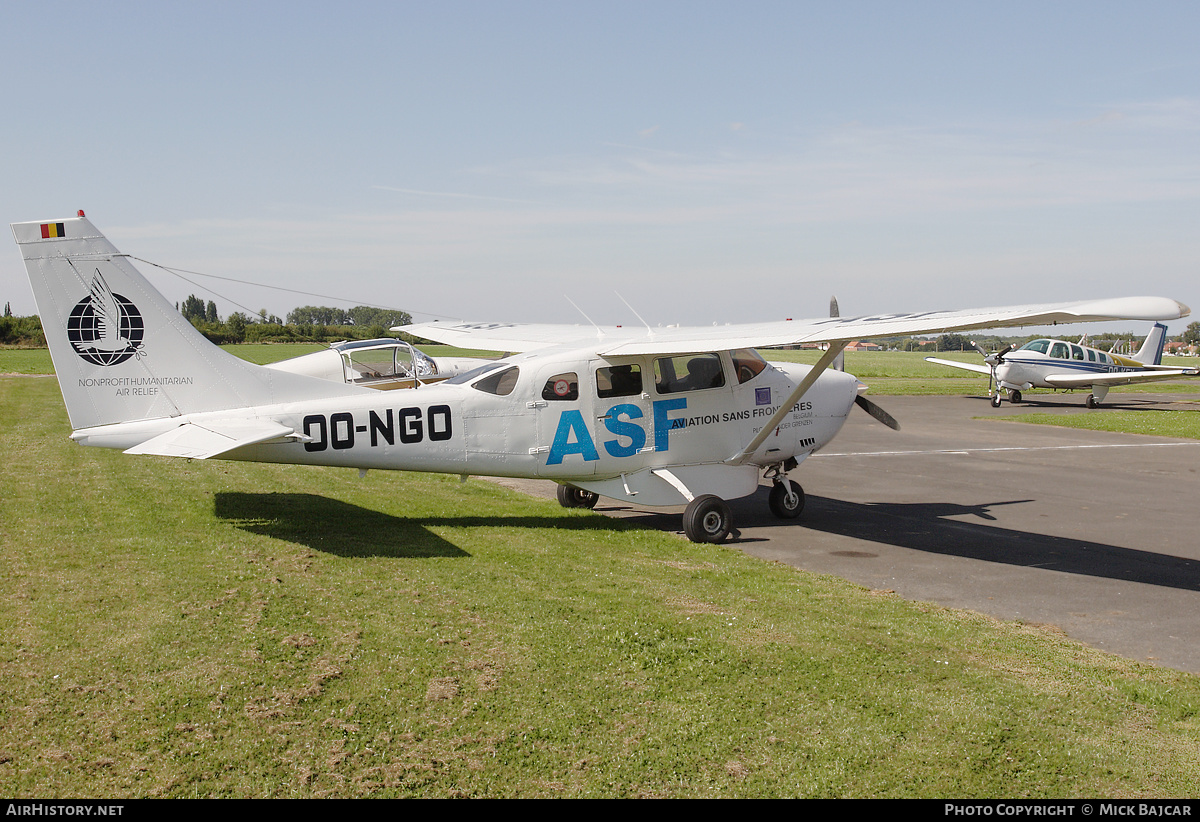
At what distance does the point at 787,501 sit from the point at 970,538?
2.41 metres

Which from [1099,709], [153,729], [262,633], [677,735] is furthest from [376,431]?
[1099,709]

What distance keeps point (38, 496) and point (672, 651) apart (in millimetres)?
9030

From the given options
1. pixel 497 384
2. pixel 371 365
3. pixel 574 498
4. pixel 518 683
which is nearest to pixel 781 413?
pixel 574 498

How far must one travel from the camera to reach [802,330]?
10094 millimetres

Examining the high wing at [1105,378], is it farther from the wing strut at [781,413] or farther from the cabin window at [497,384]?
the cabin window at [497,384]

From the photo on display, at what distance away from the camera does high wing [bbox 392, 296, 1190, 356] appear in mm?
6992

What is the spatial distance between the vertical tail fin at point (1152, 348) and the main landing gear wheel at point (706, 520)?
34149mm

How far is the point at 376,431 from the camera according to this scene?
9836 millimetres

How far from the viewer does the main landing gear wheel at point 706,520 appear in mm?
10227

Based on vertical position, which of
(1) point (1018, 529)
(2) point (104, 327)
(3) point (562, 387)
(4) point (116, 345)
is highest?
(2) point (104, 327)

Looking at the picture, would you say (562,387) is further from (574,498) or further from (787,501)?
(787,501)

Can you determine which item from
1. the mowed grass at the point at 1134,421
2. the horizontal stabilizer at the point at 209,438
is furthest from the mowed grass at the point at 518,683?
the mowed grass at the point at 1134,421

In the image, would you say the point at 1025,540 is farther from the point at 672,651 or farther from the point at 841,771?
the point at 841,771

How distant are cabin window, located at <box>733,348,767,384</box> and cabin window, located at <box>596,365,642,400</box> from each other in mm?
1471
